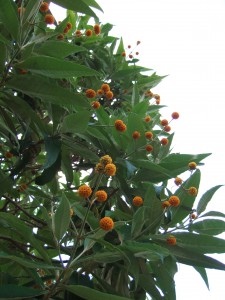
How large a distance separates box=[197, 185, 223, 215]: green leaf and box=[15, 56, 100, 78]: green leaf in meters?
0.75

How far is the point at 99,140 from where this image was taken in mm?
2092

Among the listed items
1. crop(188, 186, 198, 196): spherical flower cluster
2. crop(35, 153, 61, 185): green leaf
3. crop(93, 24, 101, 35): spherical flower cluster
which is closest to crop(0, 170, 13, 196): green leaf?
crop(35, 153, 61, 185): green leaf

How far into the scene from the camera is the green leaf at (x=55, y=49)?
5.73 feet

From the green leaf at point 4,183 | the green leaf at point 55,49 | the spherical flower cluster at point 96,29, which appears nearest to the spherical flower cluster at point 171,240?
the green leaf at point 4,183

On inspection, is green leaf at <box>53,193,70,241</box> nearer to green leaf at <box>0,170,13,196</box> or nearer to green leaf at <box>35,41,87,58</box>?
green leaf at <box>0,170,13,196</box>

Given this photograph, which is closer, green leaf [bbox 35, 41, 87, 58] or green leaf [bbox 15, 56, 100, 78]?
green leaf [bbox 15, 56, 100, 78]

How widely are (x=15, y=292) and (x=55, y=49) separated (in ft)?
3.40

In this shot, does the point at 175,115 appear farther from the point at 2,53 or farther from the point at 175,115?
the point at 2,53

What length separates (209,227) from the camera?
1815 millimetres

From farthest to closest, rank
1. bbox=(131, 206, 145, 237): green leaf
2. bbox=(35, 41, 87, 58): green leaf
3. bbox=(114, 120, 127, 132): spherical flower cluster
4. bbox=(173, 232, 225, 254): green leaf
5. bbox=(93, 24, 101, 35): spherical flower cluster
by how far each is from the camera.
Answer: bbox=(93, 24, 101, 35): spherical flower cluster → bbox=(114, 120, 127, 132): spherical flower cluster → bbox=(35, 41, 87, 58): green leaf → bbox=(173, 232, 225, 254): green leaf → bbox=(131, 206, 145, 237): green leaf

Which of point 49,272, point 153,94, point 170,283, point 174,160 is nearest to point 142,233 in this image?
point 170,283

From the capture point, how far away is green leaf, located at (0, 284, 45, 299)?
1285mm

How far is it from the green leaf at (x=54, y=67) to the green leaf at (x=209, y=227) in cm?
82

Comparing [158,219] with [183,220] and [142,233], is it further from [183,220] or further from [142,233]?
[183,220]
